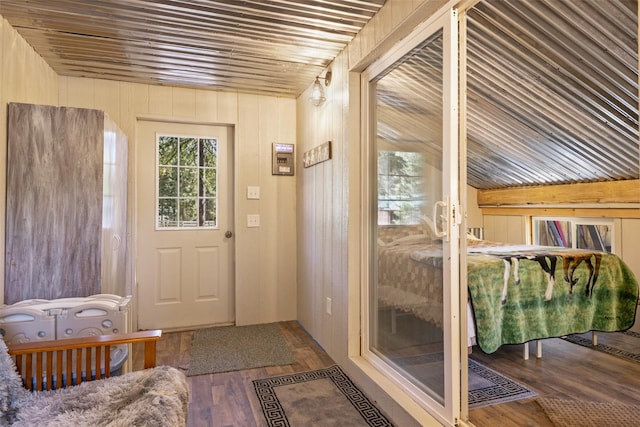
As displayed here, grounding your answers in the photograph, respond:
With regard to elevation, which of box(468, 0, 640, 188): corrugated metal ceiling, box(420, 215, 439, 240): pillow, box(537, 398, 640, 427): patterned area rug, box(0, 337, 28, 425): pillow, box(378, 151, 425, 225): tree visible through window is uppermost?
box(468, 0, 640, 188): corrugated metal ceiling

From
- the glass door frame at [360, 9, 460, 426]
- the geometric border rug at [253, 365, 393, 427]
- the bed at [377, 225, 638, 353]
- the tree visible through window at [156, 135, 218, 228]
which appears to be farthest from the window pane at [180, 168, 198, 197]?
the glass door frame at [360, 9, 460, 426]

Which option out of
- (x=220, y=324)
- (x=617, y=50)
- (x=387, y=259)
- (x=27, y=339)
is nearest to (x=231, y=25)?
(x=387, y=259)

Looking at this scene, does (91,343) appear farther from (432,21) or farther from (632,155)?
(632,155)

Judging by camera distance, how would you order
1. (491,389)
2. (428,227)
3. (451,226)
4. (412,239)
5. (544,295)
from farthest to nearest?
(544,295), (491,389), (412,239), (428,227), (451,226)

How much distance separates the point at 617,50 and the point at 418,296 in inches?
69.6

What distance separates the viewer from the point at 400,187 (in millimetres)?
2053

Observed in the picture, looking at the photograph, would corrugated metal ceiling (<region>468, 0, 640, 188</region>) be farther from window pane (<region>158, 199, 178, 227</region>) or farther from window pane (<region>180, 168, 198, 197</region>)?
window pane (<region>158, 199, 178, 227</region>)

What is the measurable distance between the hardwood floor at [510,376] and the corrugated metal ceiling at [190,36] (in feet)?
7.01

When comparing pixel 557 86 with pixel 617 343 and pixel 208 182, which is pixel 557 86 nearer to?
pixel 617 343

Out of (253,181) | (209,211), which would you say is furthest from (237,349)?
(253,181)

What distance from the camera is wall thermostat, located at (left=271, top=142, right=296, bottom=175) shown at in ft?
11.7

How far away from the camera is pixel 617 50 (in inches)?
83.0

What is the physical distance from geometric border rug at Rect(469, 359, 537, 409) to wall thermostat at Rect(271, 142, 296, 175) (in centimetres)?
225

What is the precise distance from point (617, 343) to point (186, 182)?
12.5 ft
